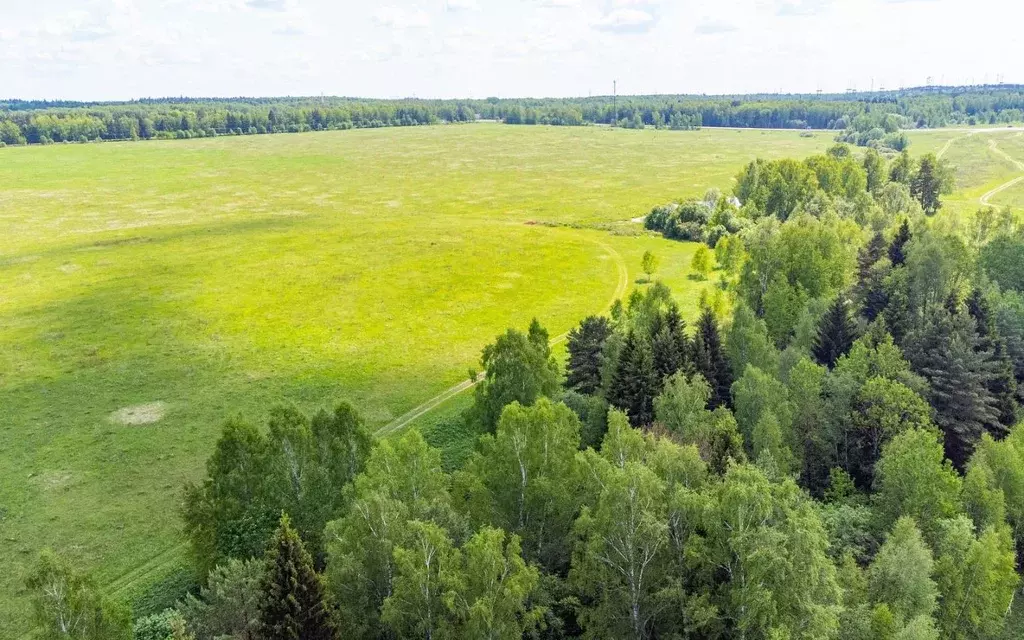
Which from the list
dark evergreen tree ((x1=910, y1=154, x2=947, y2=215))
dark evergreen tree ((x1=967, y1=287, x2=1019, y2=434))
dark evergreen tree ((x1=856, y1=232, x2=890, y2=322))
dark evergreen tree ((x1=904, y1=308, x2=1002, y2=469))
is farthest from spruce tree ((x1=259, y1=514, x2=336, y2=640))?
dark evergreen tree ((x1=910, y1=154, x2=947, y2=215))

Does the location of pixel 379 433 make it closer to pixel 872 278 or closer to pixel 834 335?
pixel 834 335

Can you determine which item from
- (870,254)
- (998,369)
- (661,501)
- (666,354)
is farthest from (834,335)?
(661,501)

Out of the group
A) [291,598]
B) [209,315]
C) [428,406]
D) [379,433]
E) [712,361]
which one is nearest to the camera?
[291,598]

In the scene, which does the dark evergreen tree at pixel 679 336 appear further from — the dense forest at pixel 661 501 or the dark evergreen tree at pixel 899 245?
the dark evergreen tree at pixel 899 245

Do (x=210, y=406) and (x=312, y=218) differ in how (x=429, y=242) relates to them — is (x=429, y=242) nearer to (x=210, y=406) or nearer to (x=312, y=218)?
(x=312, y=218)

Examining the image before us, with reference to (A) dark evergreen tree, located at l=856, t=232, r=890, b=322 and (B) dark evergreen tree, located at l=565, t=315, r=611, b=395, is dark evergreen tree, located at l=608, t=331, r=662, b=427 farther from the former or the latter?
(A) dark evergreen tree, located at l=856, t=232, r=890, b=322

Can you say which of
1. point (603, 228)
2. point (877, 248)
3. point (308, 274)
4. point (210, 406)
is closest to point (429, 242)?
point (308, 274)

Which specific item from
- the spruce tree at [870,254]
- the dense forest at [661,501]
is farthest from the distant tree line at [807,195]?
the dense forest at [661,501]
